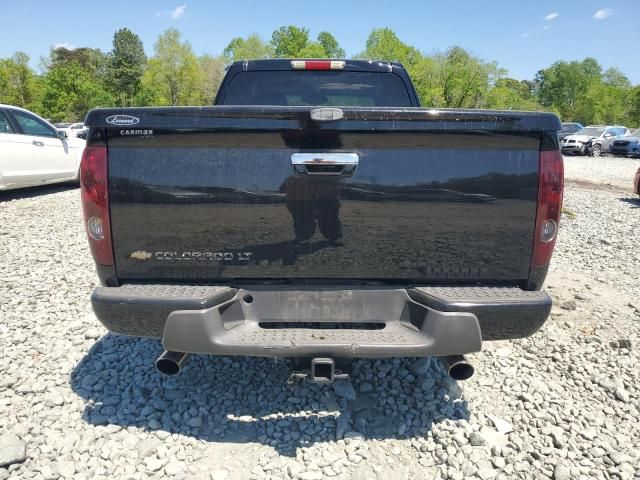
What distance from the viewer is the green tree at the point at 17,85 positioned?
5544 centimetres

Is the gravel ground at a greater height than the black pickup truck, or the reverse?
the black pickup truck

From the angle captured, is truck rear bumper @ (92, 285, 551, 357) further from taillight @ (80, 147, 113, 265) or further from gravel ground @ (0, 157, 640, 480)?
gravel ground @ (0, 157, 640, 480)

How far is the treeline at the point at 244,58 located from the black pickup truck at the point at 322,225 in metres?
46.3

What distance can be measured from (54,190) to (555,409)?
38.4 feet

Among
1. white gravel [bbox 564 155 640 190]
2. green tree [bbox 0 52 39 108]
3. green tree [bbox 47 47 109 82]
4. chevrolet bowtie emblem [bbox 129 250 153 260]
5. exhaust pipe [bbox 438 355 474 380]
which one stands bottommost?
white gravel [bbox 564 155 640 190]

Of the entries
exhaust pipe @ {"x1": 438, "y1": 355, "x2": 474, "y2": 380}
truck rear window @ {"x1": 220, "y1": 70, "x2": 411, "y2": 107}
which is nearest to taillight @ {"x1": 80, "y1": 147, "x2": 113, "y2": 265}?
exhaust pipe @ {"x1": 438, "y1": 355, "x2": 474, "y2": 380}

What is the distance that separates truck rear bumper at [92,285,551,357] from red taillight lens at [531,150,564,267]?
0.80ft

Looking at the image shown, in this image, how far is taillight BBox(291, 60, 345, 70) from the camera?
377 cm

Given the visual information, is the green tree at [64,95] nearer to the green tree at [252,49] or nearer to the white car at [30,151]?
the green tree at [252,49]

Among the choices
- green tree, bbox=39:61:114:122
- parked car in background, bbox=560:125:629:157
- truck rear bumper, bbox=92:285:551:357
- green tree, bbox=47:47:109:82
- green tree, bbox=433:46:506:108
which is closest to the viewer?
truck rear bumper, bbox=92:285:551:357

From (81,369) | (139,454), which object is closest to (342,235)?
(139,454)

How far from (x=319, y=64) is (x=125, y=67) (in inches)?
3306

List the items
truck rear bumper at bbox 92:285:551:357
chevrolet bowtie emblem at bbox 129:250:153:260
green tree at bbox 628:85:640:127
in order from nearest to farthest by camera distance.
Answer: truck rear bumper at bbox 92:285:551:357 → chevrolet bowtie emblem at bbox 129:250:153:260 → green tree at bbox 628:85:640:127

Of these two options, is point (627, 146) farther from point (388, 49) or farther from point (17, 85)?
point (17, 85)
